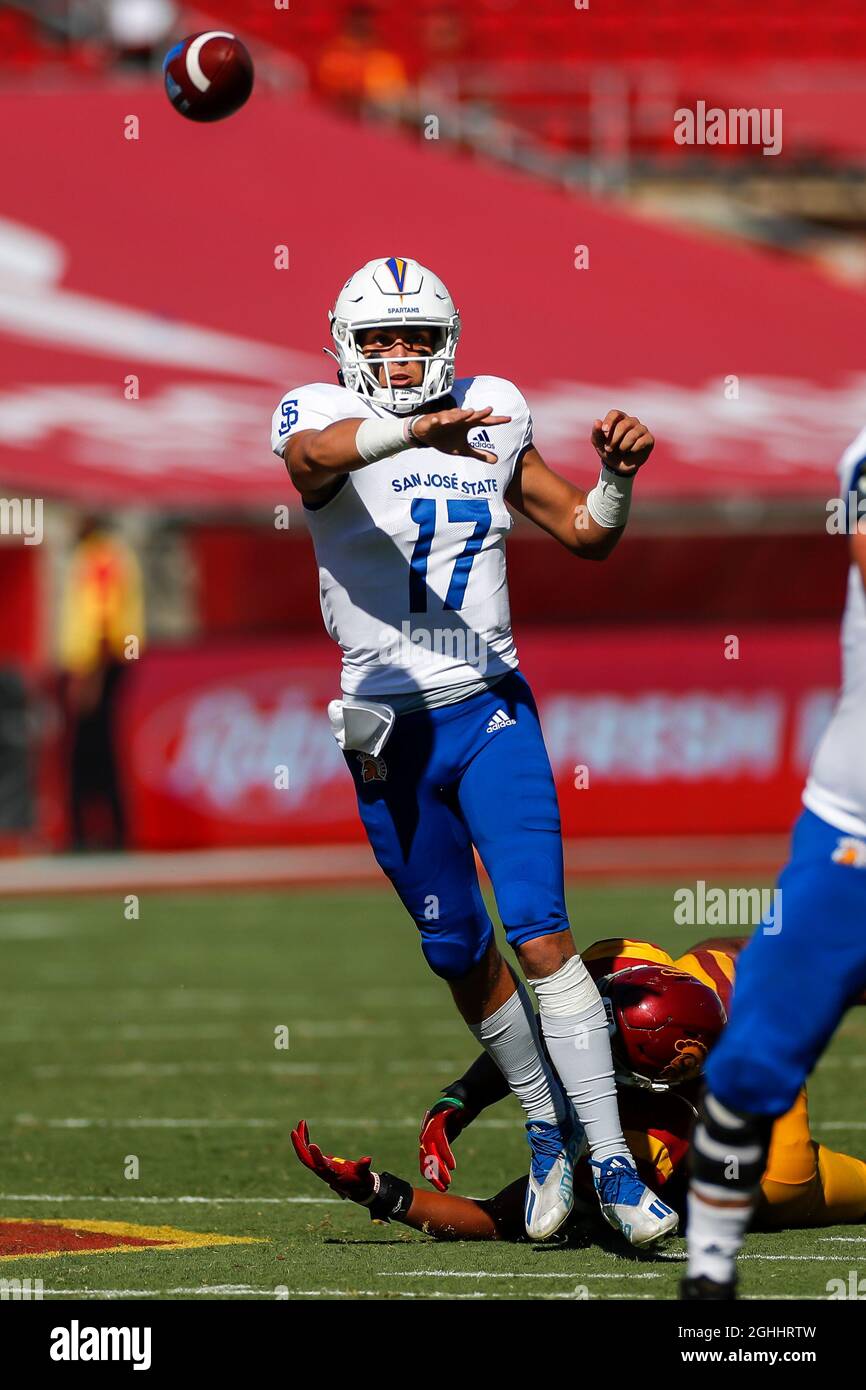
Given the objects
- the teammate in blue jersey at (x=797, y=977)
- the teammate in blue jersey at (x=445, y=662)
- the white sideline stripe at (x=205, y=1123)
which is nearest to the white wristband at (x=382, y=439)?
the teammate in blue jersey at (x=445, y=662)

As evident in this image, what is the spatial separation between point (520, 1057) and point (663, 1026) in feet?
1.24

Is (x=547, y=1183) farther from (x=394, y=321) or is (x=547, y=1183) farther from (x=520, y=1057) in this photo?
(x=394, y=321)

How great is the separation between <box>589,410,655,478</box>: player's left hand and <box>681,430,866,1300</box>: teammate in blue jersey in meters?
1.26

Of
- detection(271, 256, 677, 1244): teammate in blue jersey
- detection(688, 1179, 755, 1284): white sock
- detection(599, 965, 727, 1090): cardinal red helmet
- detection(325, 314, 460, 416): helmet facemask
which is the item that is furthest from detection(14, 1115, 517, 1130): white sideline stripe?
detection(688, 1179, 755, 1284): white sock

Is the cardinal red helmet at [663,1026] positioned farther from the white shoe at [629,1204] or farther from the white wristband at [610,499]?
the white wristband at [610,499]

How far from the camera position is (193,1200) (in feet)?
18.4

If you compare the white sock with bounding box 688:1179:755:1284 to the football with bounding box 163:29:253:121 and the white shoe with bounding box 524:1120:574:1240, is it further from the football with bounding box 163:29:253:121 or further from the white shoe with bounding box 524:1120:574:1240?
the football with bounding box 163:29:253:121

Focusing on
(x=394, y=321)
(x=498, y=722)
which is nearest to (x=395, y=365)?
(x=394, y=321)

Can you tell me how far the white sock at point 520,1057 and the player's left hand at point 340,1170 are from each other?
431 millimetres

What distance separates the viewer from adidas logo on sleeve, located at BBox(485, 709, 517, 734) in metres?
5.05

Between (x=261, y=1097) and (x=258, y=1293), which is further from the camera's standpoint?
(x=261, y=1097)
